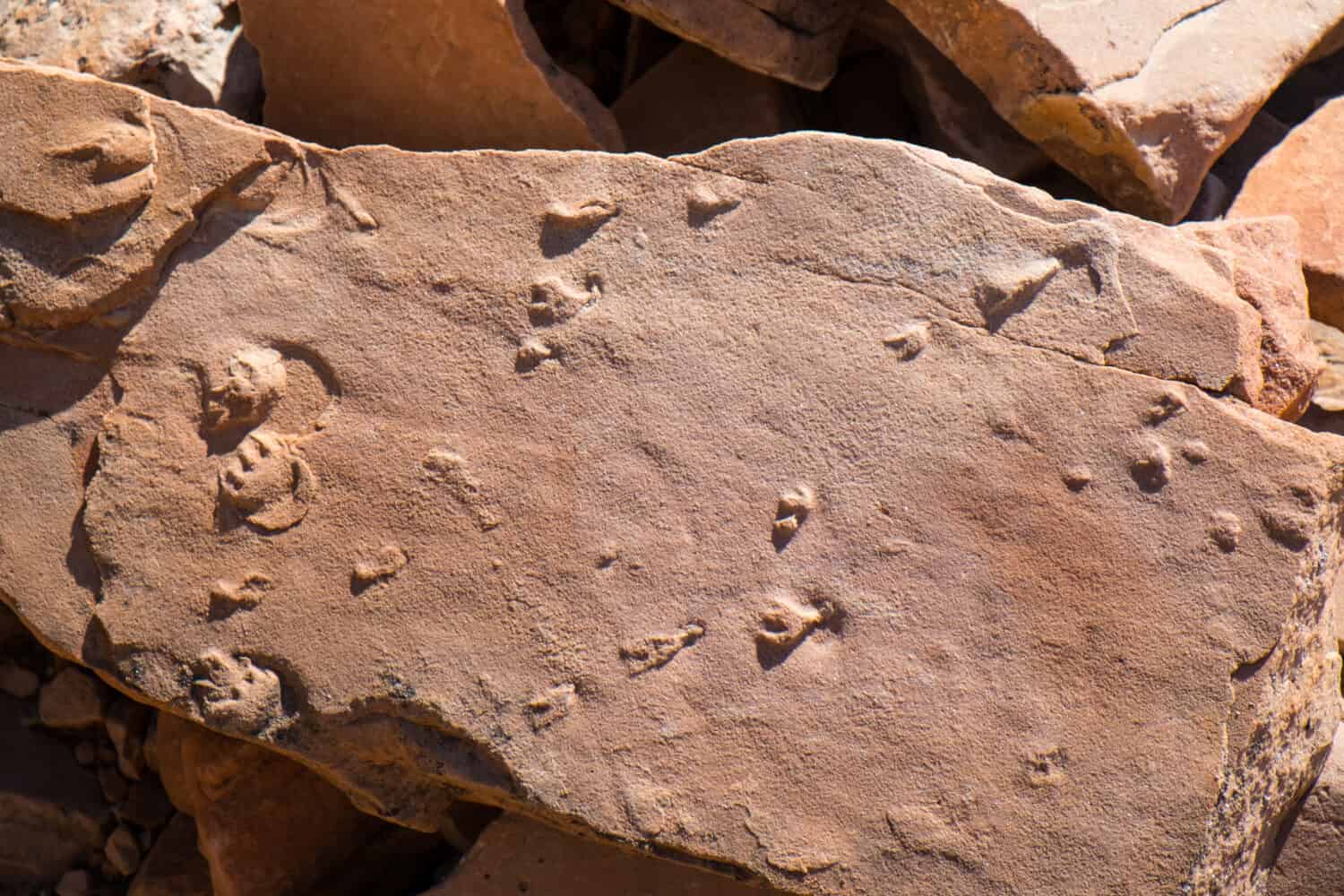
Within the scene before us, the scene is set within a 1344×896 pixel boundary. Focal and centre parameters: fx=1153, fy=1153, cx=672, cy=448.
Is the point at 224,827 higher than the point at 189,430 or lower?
lower

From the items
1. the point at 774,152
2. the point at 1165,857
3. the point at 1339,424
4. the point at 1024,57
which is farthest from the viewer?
the point at 1339,424

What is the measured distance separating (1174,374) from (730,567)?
56 cm

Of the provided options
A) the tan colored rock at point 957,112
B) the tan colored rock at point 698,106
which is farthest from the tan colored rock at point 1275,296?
the tan colored rock at point 698,106

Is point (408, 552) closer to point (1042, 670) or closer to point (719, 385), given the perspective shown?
point (719, 385)

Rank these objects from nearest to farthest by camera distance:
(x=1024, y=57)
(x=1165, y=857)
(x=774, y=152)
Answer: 1. (x=1165, y=857)
2. (x=774, y=152)
3. (x=1024, y=57)

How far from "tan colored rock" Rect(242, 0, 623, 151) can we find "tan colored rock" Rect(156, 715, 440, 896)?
90 centimetres

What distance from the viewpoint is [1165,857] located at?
1.29m

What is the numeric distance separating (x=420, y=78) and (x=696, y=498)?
2.47 ft

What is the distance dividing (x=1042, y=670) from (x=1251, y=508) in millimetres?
304

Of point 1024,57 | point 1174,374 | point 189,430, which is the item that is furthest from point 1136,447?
point 189,430

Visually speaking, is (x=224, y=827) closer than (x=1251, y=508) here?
No

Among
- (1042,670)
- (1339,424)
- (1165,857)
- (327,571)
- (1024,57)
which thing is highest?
(1024,57)

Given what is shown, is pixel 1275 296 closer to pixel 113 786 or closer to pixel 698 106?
pixel 698 106

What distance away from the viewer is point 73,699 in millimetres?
1823
